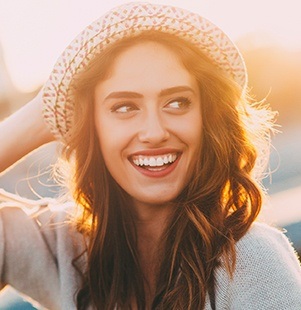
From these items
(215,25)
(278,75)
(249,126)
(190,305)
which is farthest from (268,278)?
(278,75)

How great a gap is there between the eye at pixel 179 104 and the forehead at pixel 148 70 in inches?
2.3

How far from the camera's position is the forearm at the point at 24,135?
2.96m

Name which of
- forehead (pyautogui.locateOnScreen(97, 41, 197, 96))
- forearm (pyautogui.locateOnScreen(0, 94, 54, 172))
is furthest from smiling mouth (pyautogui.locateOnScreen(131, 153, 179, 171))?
forearm (pyautogui.locateOnScreen(0, 94, 54, 172))

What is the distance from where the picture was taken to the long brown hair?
251cm

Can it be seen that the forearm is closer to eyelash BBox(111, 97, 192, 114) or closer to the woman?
the woman

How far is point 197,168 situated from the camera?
2588 mm

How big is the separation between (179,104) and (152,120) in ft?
0.45

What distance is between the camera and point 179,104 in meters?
2.52

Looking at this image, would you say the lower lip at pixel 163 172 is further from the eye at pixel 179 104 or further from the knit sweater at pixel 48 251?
the knit sweater at pixel 48 251

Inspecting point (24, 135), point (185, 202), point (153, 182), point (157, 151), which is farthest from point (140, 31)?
point (24, 135)

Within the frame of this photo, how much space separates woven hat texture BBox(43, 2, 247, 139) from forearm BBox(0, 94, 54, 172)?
316 mm

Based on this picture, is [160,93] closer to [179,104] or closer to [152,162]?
[179,104]

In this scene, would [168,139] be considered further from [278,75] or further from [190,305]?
[278,75]

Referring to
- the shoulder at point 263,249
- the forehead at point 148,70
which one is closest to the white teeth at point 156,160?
the forehead at point 148,70
